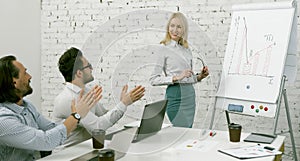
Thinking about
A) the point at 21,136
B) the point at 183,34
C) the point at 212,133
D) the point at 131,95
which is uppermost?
the point at 183,34

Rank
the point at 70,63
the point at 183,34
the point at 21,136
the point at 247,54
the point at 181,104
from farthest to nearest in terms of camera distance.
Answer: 1. the point at 183,34
2. the point at 247,54
3. the point at 181,104
4. the point at 70,63
5. the point at 21,136

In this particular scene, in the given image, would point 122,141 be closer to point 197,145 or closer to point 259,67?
point 197,145

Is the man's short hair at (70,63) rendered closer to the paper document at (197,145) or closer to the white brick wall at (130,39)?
the white brick wall at (130,39)

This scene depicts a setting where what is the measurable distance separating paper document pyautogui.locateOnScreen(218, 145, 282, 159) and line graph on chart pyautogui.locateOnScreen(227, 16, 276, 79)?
910 mm

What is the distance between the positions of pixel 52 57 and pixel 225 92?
2333 millimetres

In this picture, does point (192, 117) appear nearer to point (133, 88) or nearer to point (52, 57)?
point (133, 88)

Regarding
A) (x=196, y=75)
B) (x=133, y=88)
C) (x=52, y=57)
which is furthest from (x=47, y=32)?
(x=133, y=88)

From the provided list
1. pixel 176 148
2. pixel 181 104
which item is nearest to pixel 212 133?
pixel 176 148

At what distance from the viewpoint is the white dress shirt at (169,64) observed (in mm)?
2572

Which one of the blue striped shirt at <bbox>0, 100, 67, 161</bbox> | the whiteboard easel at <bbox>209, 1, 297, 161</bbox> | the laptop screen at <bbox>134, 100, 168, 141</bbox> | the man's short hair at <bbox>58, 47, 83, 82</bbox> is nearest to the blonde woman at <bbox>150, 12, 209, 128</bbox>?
the laptop screen at <bbox>134, 100, 168, 141</bbox>

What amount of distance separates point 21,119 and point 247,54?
171 cm

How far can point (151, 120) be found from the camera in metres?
2.12

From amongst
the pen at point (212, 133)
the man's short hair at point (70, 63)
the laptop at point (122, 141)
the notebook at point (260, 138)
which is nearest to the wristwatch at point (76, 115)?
the laptop at point (122, 141)

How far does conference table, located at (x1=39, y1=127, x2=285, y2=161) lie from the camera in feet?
6.02
